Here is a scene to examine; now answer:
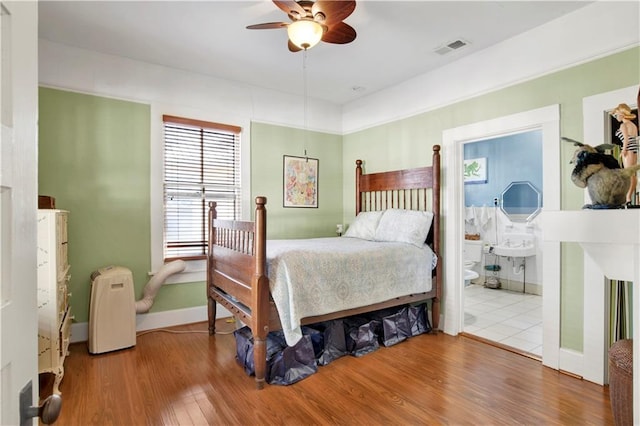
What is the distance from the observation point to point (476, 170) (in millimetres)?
5996

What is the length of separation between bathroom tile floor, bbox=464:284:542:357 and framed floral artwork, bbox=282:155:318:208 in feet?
8.04

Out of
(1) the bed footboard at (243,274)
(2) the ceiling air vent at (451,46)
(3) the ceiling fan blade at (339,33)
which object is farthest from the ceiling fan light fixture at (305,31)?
(2) the ceiling air vent at (451,46)

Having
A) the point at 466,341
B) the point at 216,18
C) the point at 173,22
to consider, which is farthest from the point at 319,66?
the point at 466,341

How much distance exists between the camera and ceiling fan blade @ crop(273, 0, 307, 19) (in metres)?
2.12

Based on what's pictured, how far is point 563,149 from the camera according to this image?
2676mm

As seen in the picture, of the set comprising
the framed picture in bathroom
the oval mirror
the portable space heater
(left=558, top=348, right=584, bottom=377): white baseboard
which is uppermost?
the framed picture in bathroom

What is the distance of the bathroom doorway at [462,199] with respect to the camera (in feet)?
8.89

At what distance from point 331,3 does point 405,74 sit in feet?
6.41

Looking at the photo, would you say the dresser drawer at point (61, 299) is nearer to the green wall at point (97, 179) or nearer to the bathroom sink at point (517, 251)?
the green wall at point (97, 179)

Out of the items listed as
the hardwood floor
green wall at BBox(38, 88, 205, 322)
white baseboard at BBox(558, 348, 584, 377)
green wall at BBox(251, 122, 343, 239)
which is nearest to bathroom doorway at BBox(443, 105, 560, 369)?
white baseboard at BBox(558, 348, 584, 377)

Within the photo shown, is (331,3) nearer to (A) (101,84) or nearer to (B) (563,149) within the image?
(B) (563,149)

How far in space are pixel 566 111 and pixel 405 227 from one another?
5.43 ft

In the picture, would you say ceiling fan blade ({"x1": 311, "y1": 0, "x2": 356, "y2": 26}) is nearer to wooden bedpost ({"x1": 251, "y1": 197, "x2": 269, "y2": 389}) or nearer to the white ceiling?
the white ceiling

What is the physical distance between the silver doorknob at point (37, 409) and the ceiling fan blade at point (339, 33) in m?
2.45
